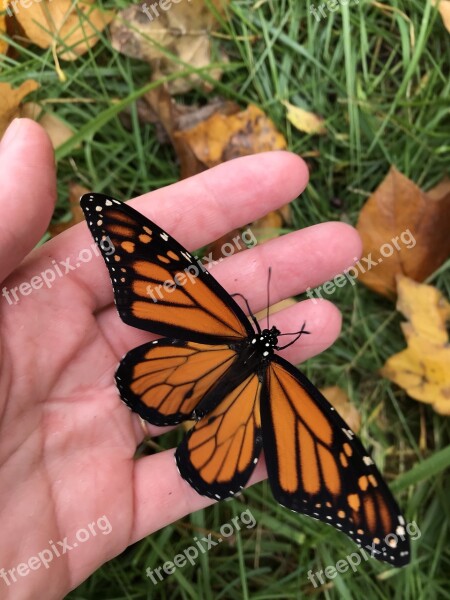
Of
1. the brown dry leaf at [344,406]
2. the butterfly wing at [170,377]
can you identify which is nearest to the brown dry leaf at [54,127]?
the butterfly wing at [170,377]

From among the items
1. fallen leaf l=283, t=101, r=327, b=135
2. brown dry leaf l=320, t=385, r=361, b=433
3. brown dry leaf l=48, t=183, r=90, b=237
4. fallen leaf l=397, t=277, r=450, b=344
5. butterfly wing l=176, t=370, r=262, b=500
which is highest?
brown dry leaf l=48, t=183, r=90, b=237

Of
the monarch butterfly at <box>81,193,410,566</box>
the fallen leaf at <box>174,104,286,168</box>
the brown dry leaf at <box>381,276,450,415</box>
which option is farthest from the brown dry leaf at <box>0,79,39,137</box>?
the brown dry leaf at <box>381,276,450,415</box>

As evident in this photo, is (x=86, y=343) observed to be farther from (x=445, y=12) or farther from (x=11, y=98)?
(x=445, y=12)

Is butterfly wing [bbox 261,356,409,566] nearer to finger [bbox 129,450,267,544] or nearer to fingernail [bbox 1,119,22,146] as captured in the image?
finger [bbox 129,450,267,544]

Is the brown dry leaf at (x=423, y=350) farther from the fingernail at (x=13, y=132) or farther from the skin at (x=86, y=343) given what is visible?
the fingernail at (x=13, y=132)

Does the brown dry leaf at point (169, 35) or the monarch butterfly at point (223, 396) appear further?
the brown dry leaf at point (169, 35)

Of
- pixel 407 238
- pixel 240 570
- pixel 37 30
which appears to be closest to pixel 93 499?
pixel 240 570
